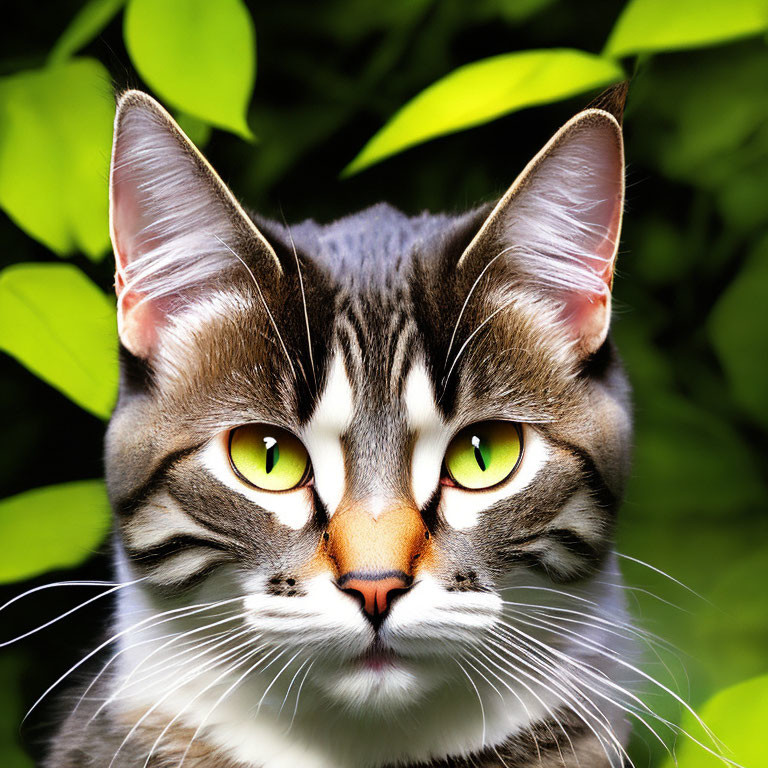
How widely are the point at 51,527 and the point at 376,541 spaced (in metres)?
0.52

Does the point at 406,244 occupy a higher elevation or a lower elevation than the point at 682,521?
higher

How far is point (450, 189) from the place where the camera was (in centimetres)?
130

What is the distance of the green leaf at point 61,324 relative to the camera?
1.01 meters

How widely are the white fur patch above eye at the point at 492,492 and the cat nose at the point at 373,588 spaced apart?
3.6 inches

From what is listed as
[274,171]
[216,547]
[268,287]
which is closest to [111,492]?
[216,547]

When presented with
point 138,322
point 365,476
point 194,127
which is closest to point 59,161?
point 194,127

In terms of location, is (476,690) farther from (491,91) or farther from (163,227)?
(491,91)

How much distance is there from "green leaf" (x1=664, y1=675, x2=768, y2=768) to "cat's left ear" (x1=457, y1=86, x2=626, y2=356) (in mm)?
339

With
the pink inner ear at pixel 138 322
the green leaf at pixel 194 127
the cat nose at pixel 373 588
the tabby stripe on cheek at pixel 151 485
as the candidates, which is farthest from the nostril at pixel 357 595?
the green leaf at pixel 194 127

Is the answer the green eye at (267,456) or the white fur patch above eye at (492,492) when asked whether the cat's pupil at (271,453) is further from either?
the white fur patch above eye at (492,492)

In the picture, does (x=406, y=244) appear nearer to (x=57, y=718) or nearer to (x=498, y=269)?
(x=498, y=269)

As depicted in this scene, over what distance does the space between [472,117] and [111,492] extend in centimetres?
55

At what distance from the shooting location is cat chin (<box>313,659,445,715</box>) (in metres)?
0.74

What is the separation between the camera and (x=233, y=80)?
3.10ft
